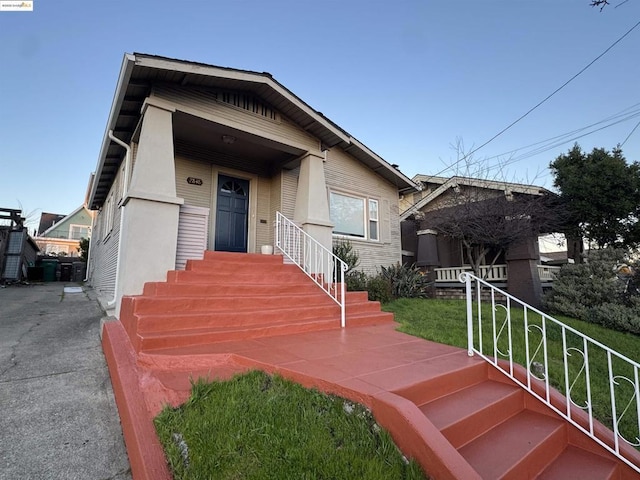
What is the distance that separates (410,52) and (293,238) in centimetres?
650

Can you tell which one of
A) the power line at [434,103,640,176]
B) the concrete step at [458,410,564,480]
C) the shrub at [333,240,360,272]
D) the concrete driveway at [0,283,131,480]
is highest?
the power line at [434,103,640,176]

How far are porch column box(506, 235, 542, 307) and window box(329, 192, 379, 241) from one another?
169 inches

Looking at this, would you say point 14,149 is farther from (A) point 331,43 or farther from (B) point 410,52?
(B) point 410,52

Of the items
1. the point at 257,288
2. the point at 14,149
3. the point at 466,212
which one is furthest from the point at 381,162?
the point at 14,149

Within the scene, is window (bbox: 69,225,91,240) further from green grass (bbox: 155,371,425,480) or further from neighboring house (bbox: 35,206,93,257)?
green grass (bbox: 155,371,425,480)

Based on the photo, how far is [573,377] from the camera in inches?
151

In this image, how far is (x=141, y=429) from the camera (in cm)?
218

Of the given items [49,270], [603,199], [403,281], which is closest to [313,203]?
[403,281]

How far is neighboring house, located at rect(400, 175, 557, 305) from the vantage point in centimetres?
965

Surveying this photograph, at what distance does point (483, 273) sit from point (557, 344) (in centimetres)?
626

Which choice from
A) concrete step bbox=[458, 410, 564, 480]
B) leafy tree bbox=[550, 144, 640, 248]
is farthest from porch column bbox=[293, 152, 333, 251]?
leafy tree bbox=[550, 144, 640, 248]

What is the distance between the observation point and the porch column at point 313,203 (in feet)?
23.0

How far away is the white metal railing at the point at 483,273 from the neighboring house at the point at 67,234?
26.7 metres

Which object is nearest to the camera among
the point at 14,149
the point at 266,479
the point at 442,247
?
the point at 266,479
